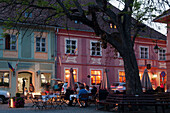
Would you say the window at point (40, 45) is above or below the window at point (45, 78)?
above

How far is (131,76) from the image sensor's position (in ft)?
48.0

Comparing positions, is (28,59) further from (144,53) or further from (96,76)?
(144,53)

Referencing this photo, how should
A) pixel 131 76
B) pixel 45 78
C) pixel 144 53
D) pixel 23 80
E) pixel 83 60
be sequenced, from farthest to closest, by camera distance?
pixel 144 53 → pixel 83 60 → pixel 45 78 → pixel 23 80 → pixel 131 76

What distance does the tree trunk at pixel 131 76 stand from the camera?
14.6m

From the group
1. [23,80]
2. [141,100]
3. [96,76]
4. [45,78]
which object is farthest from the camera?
[96,76]

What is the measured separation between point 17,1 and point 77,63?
17910 mm

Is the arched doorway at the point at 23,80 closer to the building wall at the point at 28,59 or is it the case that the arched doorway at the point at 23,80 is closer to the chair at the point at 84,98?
the building wall at the point at 28,59

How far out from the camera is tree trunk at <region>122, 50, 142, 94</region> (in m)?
14.6

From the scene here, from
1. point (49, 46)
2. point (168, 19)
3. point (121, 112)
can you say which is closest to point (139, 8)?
point (121, 112)

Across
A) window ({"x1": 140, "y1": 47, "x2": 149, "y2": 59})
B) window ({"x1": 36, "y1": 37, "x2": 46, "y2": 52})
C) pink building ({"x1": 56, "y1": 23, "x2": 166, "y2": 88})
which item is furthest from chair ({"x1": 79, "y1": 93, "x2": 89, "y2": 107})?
window ({"x1": 140, "y1": 47, "x2": 149, "y2": 59})

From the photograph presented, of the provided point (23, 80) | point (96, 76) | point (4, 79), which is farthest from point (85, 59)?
point (4, 79)

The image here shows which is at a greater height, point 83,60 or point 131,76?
point 83,60

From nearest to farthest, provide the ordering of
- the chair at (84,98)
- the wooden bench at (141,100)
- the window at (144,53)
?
the wooden bench at (141,100), the chair at (84,98), the window at (144,53)

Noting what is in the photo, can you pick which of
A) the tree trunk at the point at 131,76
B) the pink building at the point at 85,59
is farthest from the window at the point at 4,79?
the tree trunk at the point at 131,76
